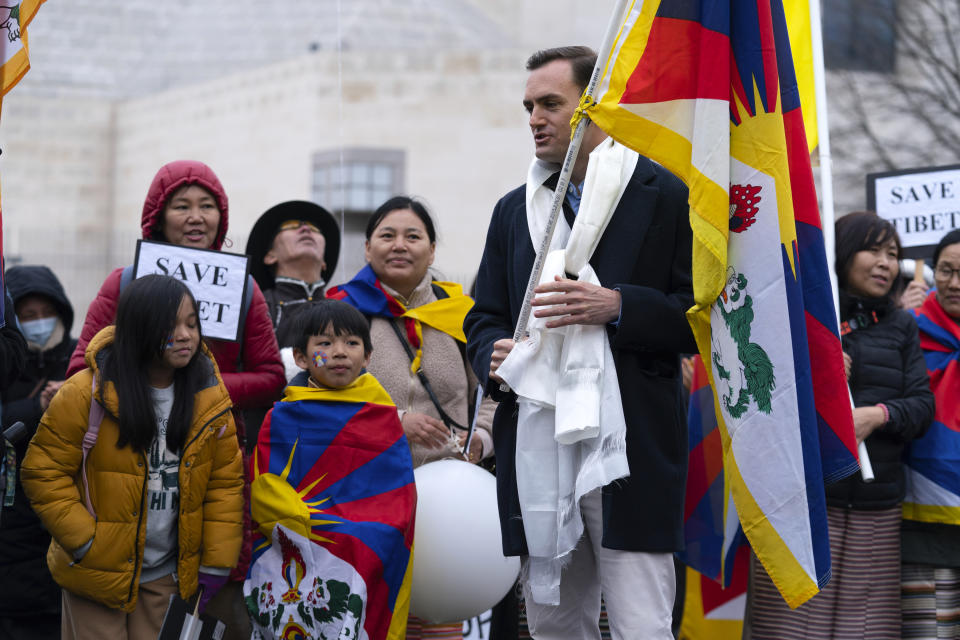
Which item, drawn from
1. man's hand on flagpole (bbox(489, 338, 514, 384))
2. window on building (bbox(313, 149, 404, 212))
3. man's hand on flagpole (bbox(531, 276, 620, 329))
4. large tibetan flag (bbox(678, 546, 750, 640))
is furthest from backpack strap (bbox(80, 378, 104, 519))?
window on building (bbox(313, 149, 404, 212))

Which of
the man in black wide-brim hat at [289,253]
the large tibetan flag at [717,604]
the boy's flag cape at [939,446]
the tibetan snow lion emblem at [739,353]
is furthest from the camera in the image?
the man in black wide-brim hat at [289,253]

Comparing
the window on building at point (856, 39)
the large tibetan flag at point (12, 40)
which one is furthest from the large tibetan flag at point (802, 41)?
the window on building at point (856, 39)

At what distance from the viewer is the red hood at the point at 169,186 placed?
18.0 feet

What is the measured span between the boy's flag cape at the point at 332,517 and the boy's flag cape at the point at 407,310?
52 cm

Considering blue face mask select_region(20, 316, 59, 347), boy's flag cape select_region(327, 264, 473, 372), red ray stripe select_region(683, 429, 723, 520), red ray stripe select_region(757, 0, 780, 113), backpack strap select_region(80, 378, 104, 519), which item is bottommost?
red ray stripe select_region(683, 429, 723, 520)

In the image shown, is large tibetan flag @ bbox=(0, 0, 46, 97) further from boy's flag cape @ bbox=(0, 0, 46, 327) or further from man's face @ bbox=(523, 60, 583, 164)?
man's face @ bbox=(523, 60, 583, 164)

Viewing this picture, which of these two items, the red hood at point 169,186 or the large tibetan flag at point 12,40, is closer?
the large tibetan flag at point 12,40

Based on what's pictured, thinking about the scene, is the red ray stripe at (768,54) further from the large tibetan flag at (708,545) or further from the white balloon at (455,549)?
the large tibetan flag at (708,545)

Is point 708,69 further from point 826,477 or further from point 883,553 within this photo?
point 883,553

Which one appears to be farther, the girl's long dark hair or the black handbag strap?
the black handbag strap

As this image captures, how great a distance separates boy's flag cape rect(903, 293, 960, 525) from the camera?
20.0 feet

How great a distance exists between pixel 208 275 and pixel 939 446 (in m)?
3.48

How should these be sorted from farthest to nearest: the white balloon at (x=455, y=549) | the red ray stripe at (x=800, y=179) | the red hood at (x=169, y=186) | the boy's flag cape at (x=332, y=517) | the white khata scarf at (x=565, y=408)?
the red hood at (x=169, y=186), the white balloon at (x=455, y=549), the boy's flag cape at (x=332, y=517), the red ray stripe at (x=800, y=179), the white khata scarf at (x=565, y=408)

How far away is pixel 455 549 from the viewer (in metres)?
5.12
